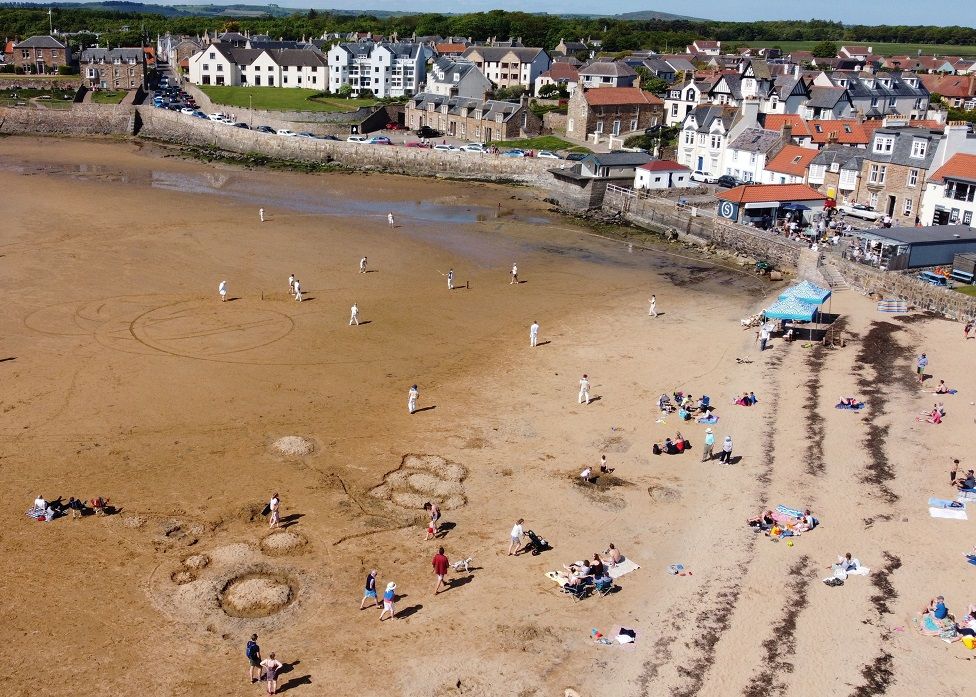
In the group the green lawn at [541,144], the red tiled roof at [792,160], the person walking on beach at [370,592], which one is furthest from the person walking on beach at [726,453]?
the green lawn at [541,144]

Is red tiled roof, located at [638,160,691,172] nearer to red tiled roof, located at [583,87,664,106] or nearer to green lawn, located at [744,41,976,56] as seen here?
red tiled roof, located at [583,87,664,106]

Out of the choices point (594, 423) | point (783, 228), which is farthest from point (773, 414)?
point (783, 228)

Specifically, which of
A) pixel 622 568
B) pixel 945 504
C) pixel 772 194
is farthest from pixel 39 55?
pixel 945 504

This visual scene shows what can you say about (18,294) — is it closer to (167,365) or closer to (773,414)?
(167,365)

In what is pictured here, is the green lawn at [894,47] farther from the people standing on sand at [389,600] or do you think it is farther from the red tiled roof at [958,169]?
the people standing on sand at [389,600]

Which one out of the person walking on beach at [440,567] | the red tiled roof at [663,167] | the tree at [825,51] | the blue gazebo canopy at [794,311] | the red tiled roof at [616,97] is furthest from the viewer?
the tree at [825,51]

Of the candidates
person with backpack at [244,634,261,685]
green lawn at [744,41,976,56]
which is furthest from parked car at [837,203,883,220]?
green lawn at [744,41,976,56]

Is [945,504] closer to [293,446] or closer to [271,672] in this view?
[271,672]
